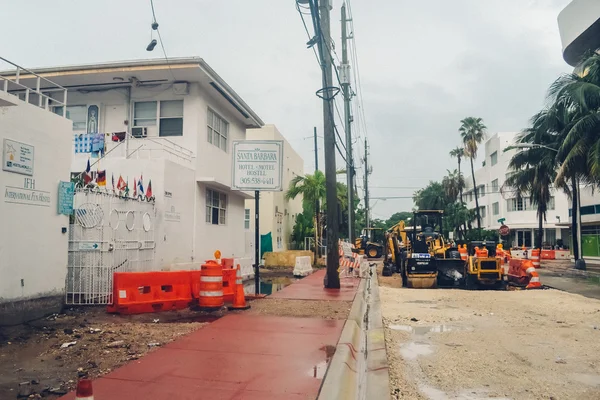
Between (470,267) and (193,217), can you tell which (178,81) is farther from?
(470,267)

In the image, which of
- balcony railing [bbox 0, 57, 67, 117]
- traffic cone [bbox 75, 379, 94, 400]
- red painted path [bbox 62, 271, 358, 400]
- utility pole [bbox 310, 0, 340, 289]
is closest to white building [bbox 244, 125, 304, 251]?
utility pole [bbox 310, 0, 340, 289]

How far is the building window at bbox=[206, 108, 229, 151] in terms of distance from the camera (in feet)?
61.9

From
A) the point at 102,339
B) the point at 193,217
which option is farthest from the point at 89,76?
the point at 102,339

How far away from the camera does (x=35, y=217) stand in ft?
29.8

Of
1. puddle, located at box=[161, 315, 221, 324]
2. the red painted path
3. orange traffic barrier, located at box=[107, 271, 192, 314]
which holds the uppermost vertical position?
orange traffic barrier, located at box=[107, 271, 192, 314]

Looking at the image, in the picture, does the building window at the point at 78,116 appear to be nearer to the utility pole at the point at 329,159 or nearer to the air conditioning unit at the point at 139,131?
the air conditioning unit at the point at 139,131

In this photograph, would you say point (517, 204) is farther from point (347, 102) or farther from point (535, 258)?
point (347, 102)

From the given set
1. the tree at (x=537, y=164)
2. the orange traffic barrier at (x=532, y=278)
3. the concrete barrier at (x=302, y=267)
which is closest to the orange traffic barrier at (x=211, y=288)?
the concrete barrier at (x=302, y=267)

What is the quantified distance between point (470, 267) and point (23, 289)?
47.1ft

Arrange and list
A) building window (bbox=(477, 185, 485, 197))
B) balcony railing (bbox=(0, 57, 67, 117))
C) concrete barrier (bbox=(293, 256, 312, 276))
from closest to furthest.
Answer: balcony railing (bbox=(0, 57, 67, 117)), concrete barrier (bbox=(293, 256, 312, 276)), building window (bbox=(477, 185, 485, 197))

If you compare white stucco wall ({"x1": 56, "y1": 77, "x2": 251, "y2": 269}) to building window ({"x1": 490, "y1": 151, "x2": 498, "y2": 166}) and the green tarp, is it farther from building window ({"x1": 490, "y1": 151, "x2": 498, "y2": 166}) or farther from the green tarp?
building window ({"x1": 490, "y1": 151, "x2": 498, "y2": 166})

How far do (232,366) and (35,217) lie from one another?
5.45m

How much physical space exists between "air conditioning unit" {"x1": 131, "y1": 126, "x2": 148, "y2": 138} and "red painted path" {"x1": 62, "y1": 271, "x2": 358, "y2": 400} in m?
10.6

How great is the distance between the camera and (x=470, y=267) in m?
17.8
